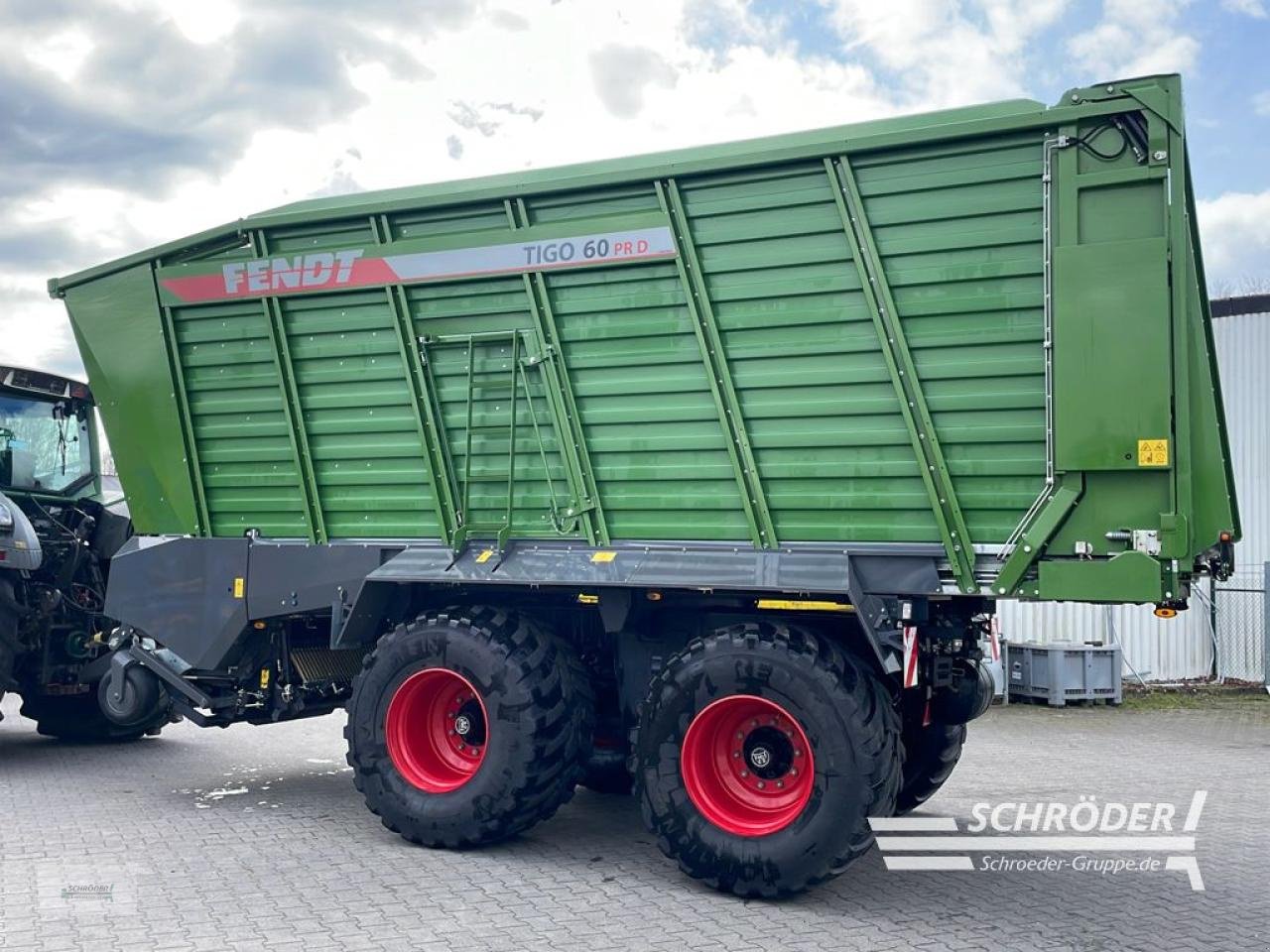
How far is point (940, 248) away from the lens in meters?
5.65

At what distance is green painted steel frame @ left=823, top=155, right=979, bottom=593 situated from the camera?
5617 mm

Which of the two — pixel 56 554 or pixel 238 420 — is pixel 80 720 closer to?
pixel 56 554

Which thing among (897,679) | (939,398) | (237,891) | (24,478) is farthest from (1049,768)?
(24,478)

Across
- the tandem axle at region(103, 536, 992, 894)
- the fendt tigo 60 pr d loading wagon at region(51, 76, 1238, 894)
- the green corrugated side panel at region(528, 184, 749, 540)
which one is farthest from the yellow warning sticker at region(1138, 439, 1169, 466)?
the green corrugated side panel at region(528, 184, 749, 540)

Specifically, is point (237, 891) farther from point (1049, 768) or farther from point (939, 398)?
point (1049, 768)

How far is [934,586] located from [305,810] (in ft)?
13.8

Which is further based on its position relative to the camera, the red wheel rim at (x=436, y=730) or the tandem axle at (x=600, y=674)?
the red wheel rim at (x=436, y=730)

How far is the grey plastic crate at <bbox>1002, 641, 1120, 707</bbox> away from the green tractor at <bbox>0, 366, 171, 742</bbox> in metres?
8.72

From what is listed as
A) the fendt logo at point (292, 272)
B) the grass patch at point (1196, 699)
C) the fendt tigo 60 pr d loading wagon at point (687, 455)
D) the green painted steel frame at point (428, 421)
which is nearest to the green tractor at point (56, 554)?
the fendt tigo 60 pr d loading wagon at point (687, 455)

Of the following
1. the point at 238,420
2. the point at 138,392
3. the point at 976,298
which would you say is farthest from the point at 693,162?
the point at 138,392

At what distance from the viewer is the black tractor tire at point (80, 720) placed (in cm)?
984

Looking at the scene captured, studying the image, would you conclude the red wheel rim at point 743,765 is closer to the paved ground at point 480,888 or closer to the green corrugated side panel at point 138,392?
the paved ground at point 480,888

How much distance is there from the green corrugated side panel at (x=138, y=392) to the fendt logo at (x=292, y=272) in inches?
28.0

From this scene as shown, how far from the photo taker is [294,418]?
23.6 ft
